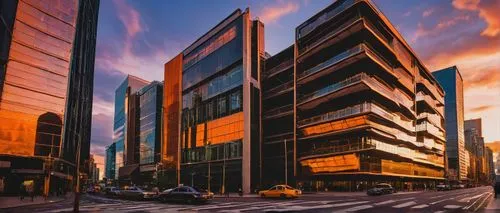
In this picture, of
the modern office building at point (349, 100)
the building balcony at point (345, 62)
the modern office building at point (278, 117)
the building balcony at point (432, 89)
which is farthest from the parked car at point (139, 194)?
the building balcony at point (432, 89)

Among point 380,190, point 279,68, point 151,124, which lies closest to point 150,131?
point 151,124

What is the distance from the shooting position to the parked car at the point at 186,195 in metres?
30.4

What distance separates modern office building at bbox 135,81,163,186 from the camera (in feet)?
363

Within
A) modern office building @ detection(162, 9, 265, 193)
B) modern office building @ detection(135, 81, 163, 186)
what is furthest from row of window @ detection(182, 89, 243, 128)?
modern office building @ detection(135, 81, 163, 186)

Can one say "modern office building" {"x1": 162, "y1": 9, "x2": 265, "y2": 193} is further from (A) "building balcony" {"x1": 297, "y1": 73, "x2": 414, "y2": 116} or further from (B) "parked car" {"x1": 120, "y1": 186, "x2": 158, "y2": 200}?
(B) "parked car" {"x1": 120, "y1": 186, "x2": 158, "y2": 200}

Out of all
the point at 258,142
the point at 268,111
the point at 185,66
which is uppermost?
the point at 185,66

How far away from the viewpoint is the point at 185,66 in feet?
302

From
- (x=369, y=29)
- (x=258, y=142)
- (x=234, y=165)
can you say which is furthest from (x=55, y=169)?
(x=369, y=29)

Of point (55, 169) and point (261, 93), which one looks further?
point (261, 93)

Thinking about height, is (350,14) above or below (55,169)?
above

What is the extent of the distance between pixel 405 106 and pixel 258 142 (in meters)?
29.2

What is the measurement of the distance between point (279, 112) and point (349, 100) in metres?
13.4

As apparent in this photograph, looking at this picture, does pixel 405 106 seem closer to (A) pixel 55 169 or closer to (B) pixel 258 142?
(B) pixel 258 142

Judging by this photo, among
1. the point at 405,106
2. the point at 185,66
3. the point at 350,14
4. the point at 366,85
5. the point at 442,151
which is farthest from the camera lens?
the point at 442,151
